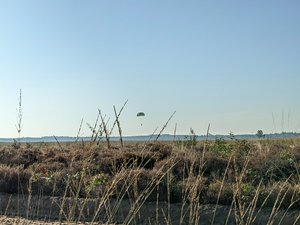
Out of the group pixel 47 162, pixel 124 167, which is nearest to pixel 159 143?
→ pixel 47 162

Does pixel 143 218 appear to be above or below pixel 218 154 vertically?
below

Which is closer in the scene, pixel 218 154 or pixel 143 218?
pixel 143 218

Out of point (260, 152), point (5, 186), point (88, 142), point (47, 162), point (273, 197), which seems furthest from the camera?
point (47, 162)

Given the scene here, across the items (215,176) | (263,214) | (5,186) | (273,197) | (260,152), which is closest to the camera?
(263,214)

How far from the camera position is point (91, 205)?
463 inches

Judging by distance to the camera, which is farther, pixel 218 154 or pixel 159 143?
pixel 159 143

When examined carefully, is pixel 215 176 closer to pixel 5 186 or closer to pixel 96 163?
pixel 96 163

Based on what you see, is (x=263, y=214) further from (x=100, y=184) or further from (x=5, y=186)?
(x=5, y=186)

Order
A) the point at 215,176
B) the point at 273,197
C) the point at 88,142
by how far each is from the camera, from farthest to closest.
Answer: the point at 215,176, the point at 273,197, the point at 88,142

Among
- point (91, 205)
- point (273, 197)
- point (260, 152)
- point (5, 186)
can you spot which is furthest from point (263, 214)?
point (5, 186)

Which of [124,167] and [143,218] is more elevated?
[124,167]

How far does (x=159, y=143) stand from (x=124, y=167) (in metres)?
13.3

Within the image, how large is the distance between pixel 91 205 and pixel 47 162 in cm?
544

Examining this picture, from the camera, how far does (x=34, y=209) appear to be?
1215 centimetres
